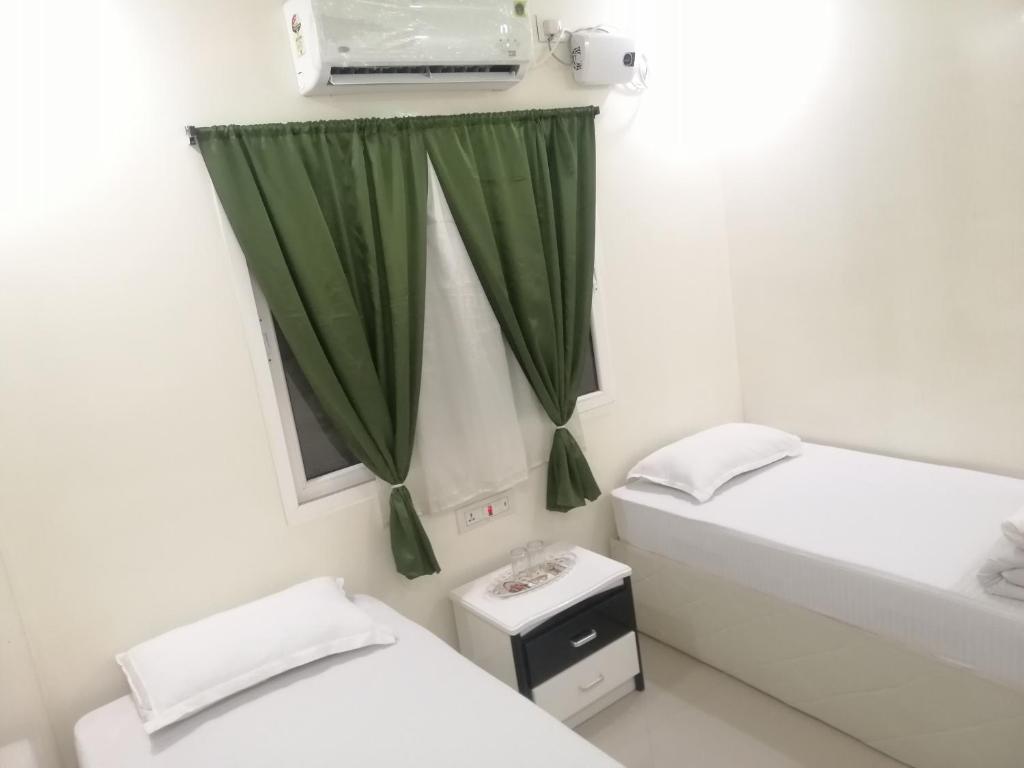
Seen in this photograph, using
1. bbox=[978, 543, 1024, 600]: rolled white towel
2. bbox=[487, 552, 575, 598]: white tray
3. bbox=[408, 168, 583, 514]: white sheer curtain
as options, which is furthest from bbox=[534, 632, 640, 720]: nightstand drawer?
bbox=[978, 543, 1024, 600]: rolled white towel

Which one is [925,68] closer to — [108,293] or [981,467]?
[981,467]

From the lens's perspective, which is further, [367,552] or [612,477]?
[612,477]

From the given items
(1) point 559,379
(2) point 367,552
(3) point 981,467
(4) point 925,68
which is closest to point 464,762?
(2) point 367,552

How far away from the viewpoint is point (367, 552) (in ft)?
8.11

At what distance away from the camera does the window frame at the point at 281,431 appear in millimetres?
2215

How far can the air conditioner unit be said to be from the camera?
2.15 metres

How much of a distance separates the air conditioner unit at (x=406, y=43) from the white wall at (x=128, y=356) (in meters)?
0.10

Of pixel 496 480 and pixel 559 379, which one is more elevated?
pixel 559 379

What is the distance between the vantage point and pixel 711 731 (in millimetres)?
2375

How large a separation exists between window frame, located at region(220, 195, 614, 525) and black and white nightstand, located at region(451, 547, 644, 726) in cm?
52

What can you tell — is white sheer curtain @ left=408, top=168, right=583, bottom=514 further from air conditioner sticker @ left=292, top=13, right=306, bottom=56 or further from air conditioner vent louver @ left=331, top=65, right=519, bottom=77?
air conditioner sticker @ left=292, top=13, right=306, bottom=56

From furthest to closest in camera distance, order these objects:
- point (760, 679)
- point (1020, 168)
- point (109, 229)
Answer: point (760, 679) < point (1020, 168) < point (109, 229)

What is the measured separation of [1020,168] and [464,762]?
7.83 feet

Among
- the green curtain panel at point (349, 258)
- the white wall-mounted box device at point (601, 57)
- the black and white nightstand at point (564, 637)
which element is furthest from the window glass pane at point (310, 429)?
the white wall-mounted box device at point (601, 57)
